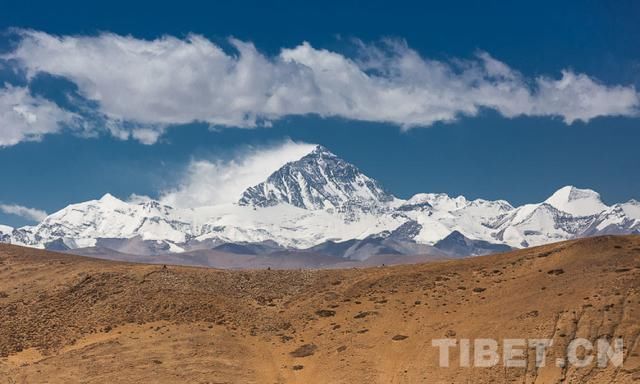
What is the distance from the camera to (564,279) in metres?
72.8

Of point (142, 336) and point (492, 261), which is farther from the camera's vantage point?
point (492, 261)

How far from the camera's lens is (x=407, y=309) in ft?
243

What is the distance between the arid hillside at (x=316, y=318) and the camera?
63.2 m

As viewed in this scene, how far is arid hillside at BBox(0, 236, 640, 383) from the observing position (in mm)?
63219

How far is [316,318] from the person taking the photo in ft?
250

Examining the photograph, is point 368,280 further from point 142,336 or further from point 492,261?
point 142,336

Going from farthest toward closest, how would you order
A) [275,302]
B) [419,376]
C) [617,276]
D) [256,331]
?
[275,302]
[256,331]
[617,276]
[419,376]

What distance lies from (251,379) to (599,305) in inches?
1166

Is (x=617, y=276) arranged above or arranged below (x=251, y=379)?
above

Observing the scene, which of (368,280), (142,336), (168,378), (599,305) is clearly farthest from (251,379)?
(599,305)

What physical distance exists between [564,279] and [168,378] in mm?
37059

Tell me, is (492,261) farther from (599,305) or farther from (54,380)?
(54,380)

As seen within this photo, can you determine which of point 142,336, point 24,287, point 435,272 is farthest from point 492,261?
point 24,287

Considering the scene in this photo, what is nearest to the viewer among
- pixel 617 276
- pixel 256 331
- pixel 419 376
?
pixel 419 376
